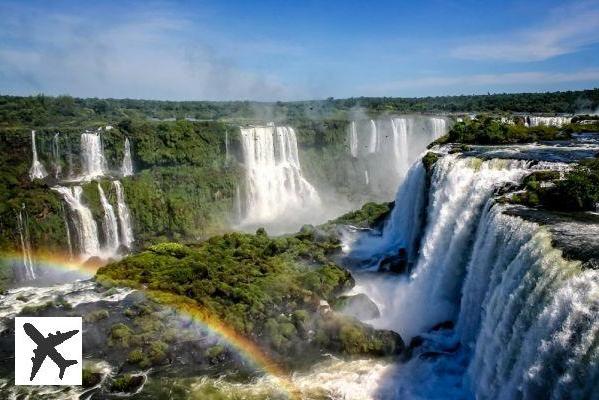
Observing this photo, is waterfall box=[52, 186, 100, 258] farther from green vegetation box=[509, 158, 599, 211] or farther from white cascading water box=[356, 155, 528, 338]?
green vegetation box=[509, 158, 599, 211]

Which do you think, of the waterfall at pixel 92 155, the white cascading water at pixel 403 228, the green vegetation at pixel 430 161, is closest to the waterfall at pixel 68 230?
the waterfall at pixel 92 155

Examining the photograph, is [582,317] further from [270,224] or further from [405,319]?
[270,224]

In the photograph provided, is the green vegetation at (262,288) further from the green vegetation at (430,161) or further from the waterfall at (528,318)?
the green vegetation at (430,161)

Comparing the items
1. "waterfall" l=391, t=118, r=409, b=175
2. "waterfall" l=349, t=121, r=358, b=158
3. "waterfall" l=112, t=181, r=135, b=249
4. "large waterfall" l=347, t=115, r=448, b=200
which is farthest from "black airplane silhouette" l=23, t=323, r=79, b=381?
"waterfall" l=391, t=118, r=409, b=175

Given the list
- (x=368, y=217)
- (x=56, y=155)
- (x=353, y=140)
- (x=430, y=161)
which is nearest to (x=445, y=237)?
(x=430, y=161)

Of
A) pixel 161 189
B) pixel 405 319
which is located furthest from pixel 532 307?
pixel 161 189

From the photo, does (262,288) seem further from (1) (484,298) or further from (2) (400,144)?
(2) (400,144)
